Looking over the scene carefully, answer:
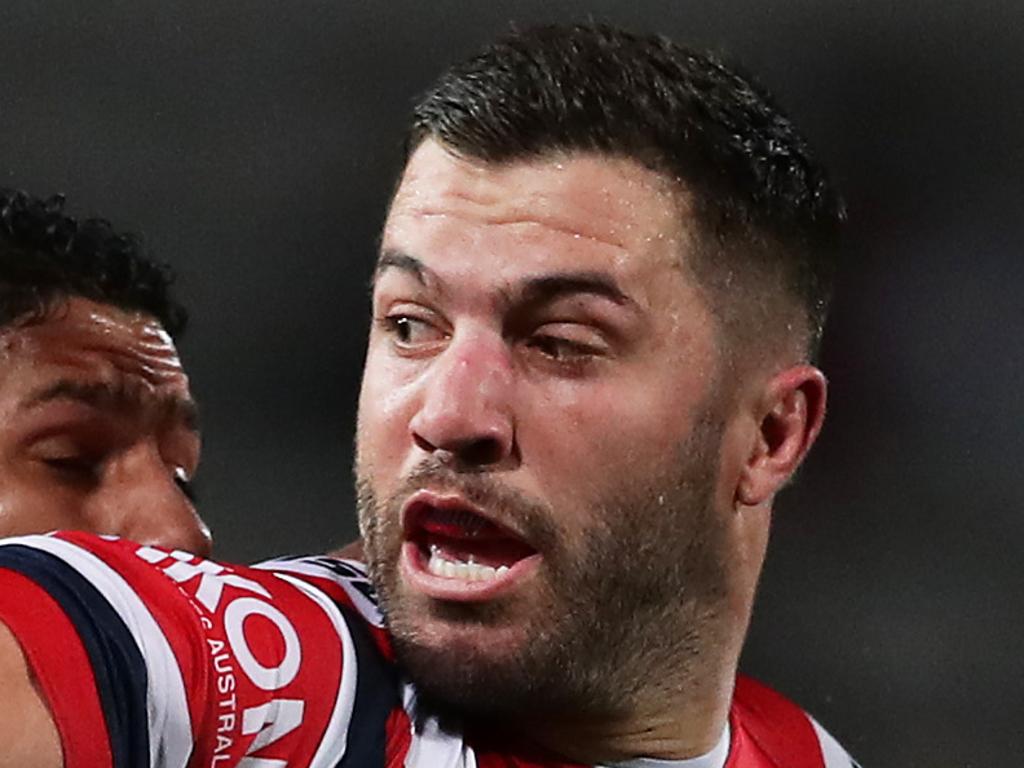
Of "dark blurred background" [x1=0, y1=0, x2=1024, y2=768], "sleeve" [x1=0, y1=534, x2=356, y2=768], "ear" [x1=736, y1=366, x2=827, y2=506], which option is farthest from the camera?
"dark blurred background" [x1=0, y1=0, x2=1024, y2=768]

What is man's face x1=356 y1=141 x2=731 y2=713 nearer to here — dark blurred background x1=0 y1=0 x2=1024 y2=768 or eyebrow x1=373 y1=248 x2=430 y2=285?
eyebrow x1=373 y1=248 x2=430 y2=285

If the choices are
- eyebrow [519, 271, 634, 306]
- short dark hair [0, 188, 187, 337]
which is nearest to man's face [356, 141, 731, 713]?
eyebrow [519, 271, 634, 306]

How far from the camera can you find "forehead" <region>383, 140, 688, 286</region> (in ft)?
3.10

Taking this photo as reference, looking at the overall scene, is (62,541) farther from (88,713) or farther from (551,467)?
(551,467)

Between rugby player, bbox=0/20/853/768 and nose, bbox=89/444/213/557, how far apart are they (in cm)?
17

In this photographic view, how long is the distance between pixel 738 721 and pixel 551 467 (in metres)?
0.32

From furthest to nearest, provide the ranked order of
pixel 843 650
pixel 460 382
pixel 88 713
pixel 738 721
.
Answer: pixel 843 650, pixel 738 721, pixel 460 382, pixel 88 713

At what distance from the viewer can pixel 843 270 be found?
6.61ft

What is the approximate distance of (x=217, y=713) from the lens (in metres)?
0.77

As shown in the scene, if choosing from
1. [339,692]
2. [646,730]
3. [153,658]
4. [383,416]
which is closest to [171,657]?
[153,658]

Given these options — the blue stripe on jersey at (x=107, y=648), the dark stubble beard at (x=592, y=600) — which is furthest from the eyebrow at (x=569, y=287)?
the blue stripe on jersey at (x=107, y=648)

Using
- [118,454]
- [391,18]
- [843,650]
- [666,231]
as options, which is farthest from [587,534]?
[391,18]

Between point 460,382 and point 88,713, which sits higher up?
point 460,382

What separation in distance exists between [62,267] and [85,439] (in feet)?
0.57
